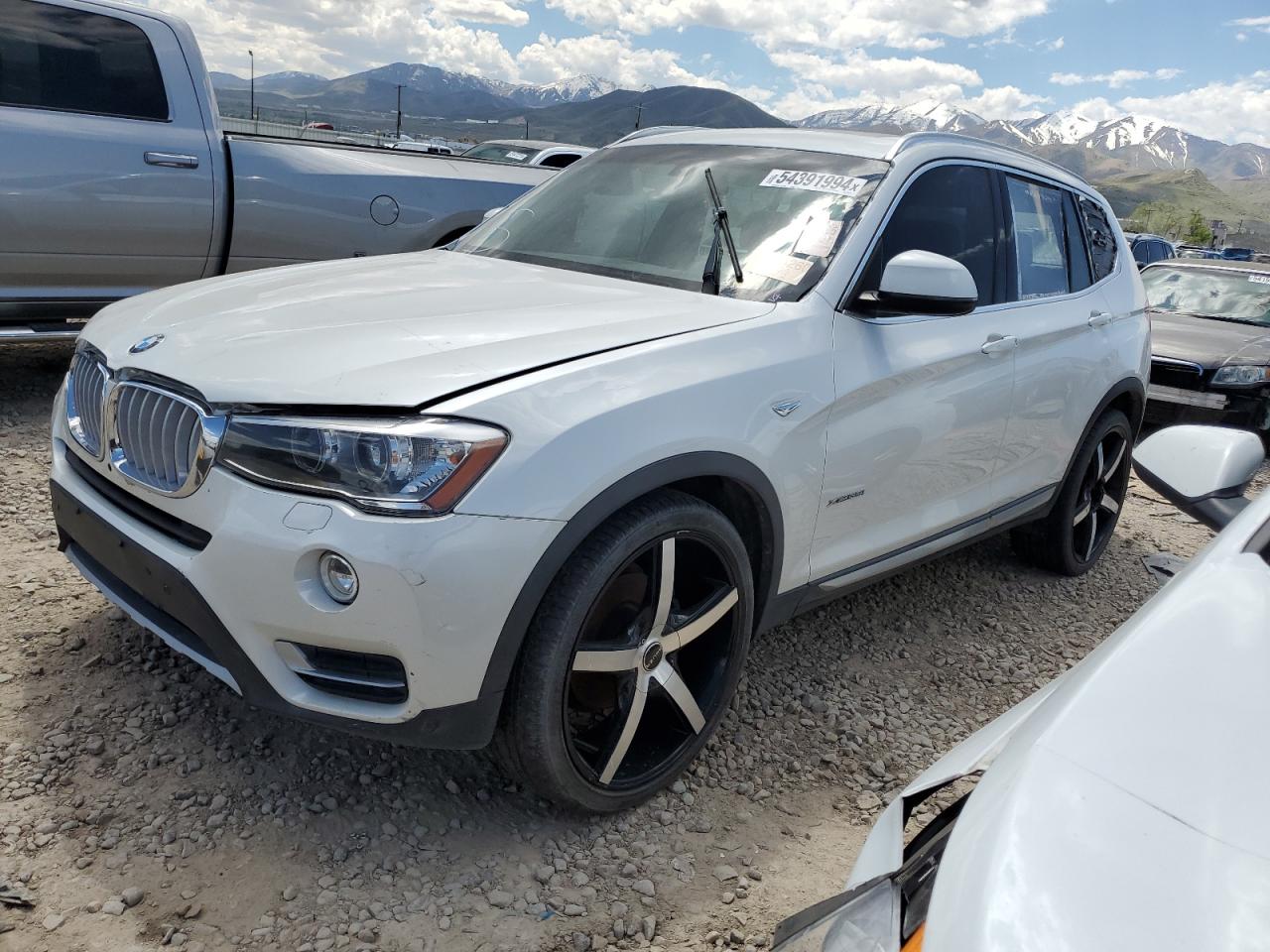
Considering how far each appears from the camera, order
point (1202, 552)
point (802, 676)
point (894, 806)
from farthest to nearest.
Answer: point (802, 676) → point (1202, 552) → point (894, 806)

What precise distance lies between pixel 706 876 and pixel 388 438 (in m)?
1.32

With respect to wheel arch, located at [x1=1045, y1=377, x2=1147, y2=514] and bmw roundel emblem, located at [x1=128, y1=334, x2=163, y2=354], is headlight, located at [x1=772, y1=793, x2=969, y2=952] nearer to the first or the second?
bmw roundel emblem, located at [x1=128, y1=334, x2=163, y2=354]

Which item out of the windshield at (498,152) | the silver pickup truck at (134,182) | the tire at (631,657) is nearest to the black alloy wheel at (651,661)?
the tire at (631,657)

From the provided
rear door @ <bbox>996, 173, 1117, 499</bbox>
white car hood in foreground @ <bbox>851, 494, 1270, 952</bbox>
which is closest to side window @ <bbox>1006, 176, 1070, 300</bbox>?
rear door @ <bbox>996, 173, 1117, 499</bbox>

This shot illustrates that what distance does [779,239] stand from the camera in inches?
119

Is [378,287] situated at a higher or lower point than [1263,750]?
higher

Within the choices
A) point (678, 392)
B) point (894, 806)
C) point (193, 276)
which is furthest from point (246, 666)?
point (193, 276)

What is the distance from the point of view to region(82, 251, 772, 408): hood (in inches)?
86.0

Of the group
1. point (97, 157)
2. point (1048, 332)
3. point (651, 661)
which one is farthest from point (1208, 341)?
point (97, 157)

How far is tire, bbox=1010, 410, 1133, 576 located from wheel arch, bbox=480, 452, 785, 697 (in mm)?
2142

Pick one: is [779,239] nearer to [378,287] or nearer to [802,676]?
[378,287]

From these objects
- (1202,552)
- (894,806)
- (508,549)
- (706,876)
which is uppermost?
(1202,552)

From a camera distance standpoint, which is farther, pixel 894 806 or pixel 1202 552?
pixel 1202 552

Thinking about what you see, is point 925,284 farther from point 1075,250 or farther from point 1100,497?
point 1100,497
